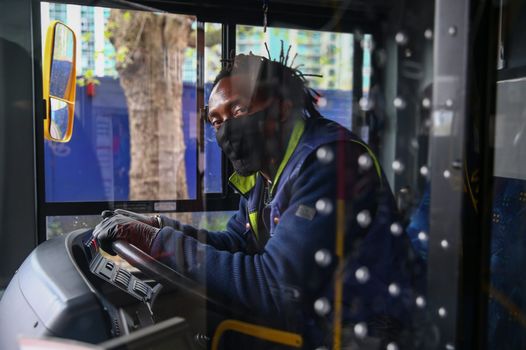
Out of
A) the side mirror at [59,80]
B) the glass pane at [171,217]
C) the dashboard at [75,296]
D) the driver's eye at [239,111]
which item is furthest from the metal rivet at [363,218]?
the side mirror at [59,80]

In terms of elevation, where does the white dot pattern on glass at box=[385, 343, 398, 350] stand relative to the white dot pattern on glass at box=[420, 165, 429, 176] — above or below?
below

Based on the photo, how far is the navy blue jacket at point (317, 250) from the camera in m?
1.04

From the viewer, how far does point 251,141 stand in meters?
1.34

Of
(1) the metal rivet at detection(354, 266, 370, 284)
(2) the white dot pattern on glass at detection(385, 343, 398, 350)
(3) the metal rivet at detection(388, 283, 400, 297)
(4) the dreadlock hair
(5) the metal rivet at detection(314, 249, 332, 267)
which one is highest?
(4) the dreadlock hair

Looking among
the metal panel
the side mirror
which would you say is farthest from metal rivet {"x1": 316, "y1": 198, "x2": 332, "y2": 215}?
the side mirror

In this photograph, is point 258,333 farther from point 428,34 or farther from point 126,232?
point 428,34

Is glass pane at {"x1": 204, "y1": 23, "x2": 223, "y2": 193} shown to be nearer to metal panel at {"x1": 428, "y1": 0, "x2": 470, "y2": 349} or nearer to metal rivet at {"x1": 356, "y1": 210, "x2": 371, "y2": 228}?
metal rivet at {"x1": 356, "y1": 210, "x2": 371, "y2": 228}

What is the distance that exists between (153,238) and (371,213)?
73cm

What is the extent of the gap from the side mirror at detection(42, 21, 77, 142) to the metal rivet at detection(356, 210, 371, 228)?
96 centimetres

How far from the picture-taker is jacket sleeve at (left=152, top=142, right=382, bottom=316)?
1113 mm

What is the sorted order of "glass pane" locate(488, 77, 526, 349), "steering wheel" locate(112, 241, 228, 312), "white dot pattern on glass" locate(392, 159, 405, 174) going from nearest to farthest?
"white dot pattern on glass" locate(392, 159, 405, 174) < "steering wheel" locate(112, 241, 228, 312) < "glass pane" locate(488, 77, 526, 349)

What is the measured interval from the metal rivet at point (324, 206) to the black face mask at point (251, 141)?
21 cm

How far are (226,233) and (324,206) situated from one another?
1.63 feet

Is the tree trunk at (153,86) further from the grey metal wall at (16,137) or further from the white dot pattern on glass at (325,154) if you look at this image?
the white dot pattern on glass at (325,154)
